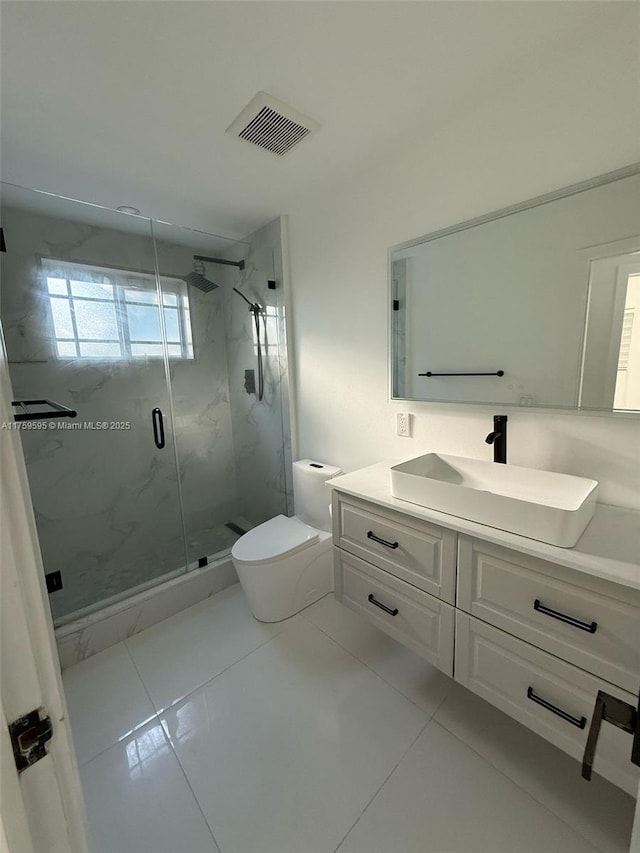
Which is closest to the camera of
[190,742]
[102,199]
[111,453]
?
[190,742]

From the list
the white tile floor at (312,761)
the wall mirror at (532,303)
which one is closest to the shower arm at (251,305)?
the wall mirror at (532,303)

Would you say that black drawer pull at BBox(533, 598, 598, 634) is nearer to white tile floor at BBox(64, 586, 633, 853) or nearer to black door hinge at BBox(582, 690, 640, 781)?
black door hinge at BBox(582, 690, 640, 781)

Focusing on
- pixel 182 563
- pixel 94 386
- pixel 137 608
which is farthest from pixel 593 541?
pixel 94 386

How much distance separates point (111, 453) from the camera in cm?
240

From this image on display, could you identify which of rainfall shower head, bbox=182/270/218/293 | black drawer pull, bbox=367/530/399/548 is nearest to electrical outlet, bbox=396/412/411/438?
black drawer pull, bbox=367/530/399/548

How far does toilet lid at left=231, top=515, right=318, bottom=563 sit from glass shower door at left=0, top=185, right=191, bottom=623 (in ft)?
2.10

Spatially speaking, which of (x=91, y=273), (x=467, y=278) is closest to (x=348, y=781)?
(x=467, y=278)

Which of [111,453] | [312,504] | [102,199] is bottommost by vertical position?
[312,504]

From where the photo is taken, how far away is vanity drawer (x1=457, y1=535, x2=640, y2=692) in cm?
86

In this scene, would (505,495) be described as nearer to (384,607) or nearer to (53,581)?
(384,607)

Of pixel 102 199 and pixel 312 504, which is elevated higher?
pixel 102 199

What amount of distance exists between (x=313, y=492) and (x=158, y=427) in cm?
123

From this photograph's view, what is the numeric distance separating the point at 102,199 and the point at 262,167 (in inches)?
40.1

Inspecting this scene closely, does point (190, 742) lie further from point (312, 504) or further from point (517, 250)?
point (517, 250)
